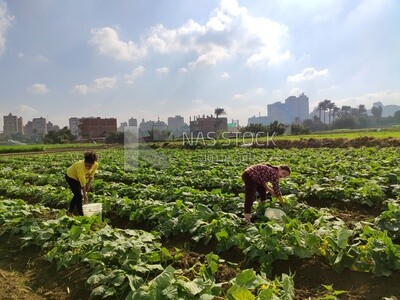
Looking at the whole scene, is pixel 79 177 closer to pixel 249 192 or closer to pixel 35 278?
pixel 35 278

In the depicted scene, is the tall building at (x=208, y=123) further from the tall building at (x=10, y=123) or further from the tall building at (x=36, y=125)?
the tall building at (x=36, y=125)

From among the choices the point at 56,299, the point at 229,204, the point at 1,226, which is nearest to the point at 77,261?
the point at 56,299

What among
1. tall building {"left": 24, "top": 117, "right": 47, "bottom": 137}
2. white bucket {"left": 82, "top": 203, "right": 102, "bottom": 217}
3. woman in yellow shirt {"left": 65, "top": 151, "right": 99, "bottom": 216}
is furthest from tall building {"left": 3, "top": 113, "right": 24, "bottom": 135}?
white bucket {"left": 82, "top": 203, "right": 102, "bottom": 217}

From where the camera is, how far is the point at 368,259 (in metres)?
4.46

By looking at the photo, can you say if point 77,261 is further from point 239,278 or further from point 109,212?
point 109,212

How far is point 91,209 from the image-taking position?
7.55m

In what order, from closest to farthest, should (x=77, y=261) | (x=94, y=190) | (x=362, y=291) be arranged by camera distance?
1. (x=362, y=291)
2. (x=77, y=261)
3. (x=94, y=190)

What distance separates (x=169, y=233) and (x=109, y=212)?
8.74ft

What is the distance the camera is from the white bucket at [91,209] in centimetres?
741

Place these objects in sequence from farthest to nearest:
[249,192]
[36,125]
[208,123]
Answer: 1. [36,125]
2. [208,123]
3. [249,192]

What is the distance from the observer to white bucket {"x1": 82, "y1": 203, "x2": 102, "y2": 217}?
7.41 m

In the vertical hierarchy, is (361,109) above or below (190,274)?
above

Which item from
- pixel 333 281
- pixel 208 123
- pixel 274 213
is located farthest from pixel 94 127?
pixel 333 281

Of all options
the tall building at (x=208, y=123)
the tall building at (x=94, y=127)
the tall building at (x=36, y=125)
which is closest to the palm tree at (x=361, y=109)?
the tall building at (x=208, y=123)
